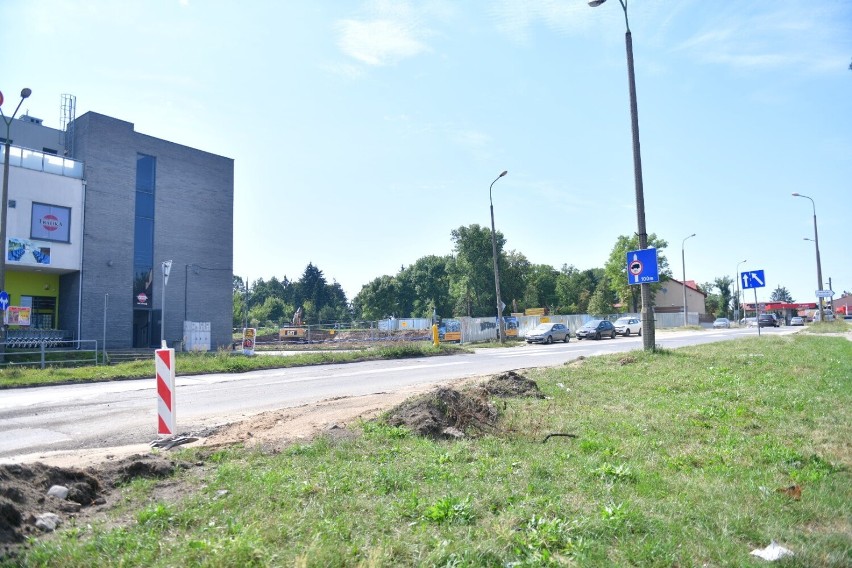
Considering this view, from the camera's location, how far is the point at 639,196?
55.8ft

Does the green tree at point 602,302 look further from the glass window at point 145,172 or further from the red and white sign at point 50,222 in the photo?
the red and white sign at point 50,222

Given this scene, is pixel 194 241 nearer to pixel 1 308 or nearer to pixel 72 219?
pixel 72 219

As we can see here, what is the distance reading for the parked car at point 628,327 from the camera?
45.4 meters

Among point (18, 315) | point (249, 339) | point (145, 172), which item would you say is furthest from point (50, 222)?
point (249, 339)

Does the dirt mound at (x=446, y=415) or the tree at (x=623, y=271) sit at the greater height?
the tree at (x=623, y=271)

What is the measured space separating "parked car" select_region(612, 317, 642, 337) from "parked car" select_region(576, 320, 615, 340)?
2.34m

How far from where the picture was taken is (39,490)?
14.0 ft

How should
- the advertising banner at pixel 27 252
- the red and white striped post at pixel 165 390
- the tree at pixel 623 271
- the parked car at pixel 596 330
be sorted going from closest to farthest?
the red and white striped post at pixel 165 390 → the advertising banner at pixel 27 252 → the parked car at pixel 596 330 → the tree at pixel 623 271

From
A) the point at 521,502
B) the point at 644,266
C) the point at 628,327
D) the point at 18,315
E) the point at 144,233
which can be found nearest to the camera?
the point at 521,502

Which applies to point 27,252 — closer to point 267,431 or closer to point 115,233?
point 115,233

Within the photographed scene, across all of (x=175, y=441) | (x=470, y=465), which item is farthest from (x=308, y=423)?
(x=470, y=465)

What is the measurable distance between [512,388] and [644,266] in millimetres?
8702

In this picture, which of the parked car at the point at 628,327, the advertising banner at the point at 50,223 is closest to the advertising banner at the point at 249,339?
the advertising banner at the point at 50,223

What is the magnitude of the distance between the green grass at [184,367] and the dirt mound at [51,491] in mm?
14536
